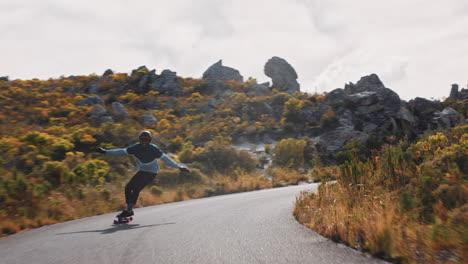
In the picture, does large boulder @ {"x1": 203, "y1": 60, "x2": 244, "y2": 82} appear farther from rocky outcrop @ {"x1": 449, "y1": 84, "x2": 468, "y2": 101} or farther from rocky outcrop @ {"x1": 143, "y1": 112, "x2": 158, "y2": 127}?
rocky outcrop @ {"x1": 449, "y1": 84, "x2": 468, "y2": 101}

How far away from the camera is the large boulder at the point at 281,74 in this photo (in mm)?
64575

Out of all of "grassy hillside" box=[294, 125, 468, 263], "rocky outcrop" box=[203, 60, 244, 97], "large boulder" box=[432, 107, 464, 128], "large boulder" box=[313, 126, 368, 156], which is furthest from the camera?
"rocky outcrop" box=[203, 60, 244, 97]

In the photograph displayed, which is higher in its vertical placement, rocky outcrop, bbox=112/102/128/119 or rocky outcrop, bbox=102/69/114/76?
rocky outcrop, bbox=102/69/114/76

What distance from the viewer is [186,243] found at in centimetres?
472

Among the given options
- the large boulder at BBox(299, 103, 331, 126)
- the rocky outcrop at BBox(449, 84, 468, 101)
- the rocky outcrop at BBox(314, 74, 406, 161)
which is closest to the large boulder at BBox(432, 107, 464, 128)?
the rocky outcrop at BBox(314, 74, 406, 161)

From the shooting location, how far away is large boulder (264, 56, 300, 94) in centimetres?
6457

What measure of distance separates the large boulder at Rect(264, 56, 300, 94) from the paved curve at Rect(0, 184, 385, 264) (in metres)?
57.8

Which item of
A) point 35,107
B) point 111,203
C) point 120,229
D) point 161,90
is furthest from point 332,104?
point 120,229

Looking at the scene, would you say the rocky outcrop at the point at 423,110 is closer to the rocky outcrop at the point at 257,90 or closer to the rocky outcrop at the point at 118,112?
the rocky outcrop at the point at 257,90

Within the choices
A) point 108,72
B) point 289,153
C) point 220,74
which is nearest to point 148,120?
point 289,153

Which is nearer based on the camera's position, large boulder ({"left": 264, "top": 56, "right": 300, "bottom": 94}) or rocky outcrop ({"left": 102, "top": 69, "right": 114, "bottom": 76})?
rocky outcrop ({"left": 102, "top": 69, "right": 114, "bottom": 76})

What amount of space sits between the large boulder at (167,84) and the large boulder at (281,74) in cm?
2034

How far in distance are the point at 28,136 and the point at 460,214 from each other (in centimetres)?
1602

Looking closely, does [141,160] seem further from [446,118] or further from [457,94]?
[457,94]
